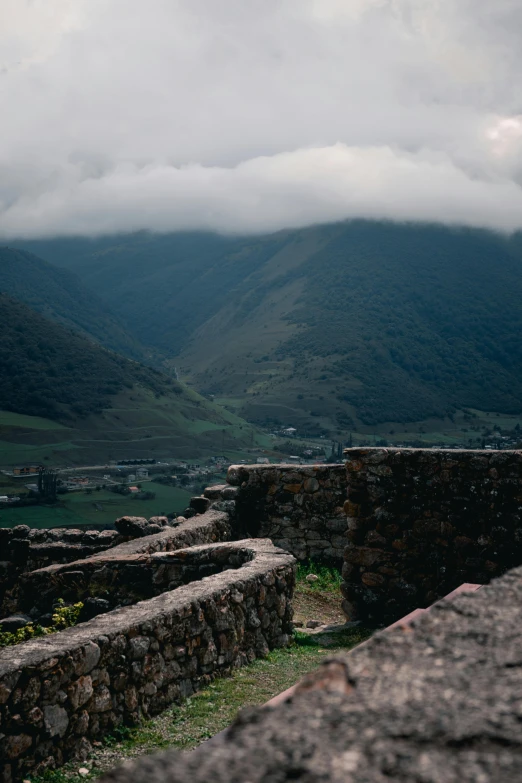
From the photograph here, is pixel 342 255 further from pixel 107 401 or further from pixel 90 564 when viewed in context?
pixel 90 564

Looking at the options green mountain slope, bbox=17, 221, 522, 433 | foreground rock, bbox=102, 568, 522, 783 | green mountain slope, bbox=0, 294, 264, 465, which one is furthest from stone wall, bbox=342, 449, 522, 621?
green mountain slope, bbox=17, 221, 522, 433

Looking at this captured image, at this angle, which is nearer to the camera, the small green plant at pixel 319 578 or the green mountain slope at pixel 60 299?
the small green plant at pixel 319 578

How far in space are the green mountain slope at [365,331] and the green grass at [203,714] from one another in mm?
91695

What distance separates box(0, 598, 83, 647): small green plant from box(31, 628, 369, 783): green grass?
1.64 metres

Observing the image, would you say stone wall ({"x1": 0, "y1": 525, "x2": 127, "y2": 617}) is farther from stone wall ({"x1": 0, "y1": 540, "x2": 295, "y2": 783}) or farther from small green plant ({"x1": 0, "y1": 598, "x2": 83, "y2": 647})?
stone wall ({"x1": 0, "y1": 540, "x2": 295, "y2": 783})

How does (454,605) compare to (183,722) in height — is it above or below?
above

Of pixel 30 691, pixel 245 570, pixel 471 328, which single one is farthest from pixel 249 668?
pixel 471 328

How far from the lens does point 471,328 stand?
141625mm

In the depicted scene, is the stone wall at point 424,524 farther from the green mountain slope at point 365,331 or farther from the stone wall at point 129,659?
the green mountain slope at point 365,331

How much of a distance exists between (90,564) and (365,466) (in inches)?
134

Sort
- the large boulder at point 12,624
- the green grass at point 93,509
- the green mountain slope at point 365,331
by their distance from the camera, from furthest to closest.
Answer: the green mountain slope at point 365,331 < the green grass at point 93,509 < the large boulder at point 12,624

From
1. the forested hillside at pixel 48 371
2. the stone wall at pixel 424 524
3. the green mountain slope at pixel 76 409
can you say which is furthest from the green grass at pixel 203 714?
the forested hillside at pixel 48 371

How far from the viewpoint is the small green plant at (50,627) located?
7.68 m

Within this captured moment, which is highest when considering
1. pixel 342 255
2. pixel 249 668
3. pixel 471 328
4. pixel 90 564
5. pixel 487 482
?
pixel 342 255
